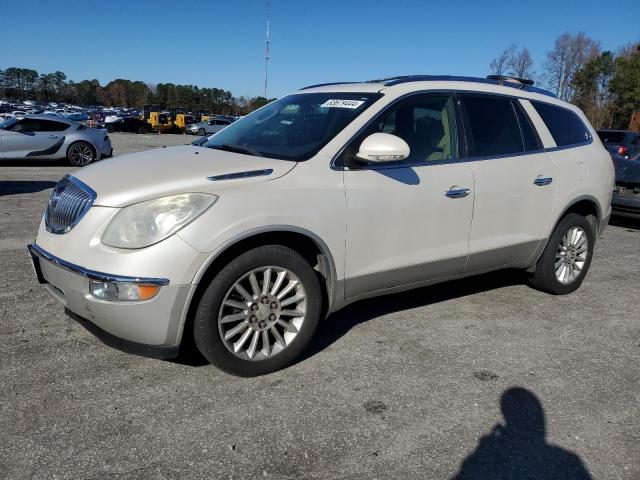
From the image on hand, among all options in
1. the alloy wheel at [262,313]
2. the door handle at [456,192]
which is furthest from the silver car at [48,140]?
the door handle at [456,192]

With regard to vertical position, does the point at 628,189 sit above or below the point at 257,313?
above

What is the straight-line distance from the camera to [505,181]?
416 centimetres

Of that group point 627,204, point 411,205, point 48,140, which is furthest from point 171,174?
point 48,140

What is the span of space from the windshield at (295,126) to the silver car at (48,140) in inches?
448

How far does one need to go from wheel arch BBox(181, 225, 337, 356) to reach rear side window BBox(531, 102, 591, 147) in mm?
2518

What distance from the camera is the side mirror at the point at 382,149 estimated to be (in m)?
3.35

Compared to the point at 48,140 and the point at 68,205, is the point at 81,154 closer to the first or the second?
the point at 48,140

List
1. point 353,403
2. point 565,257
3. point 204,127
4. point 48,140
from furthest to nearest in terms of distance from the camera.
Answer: point 204,127, point 48,140, point 565,257, point 353,403

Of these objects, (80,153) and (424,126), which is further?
(80,153)

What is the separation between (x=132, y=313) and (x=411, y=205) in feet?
6.17

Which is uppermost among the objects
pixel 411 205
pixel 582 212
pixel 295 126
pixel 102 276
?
pixel 295 126

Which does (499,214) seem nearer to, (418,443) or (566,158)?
(566,158)

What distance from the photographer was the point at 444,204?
3822 millimetres

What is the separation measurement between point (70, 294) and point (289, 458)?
149cm
